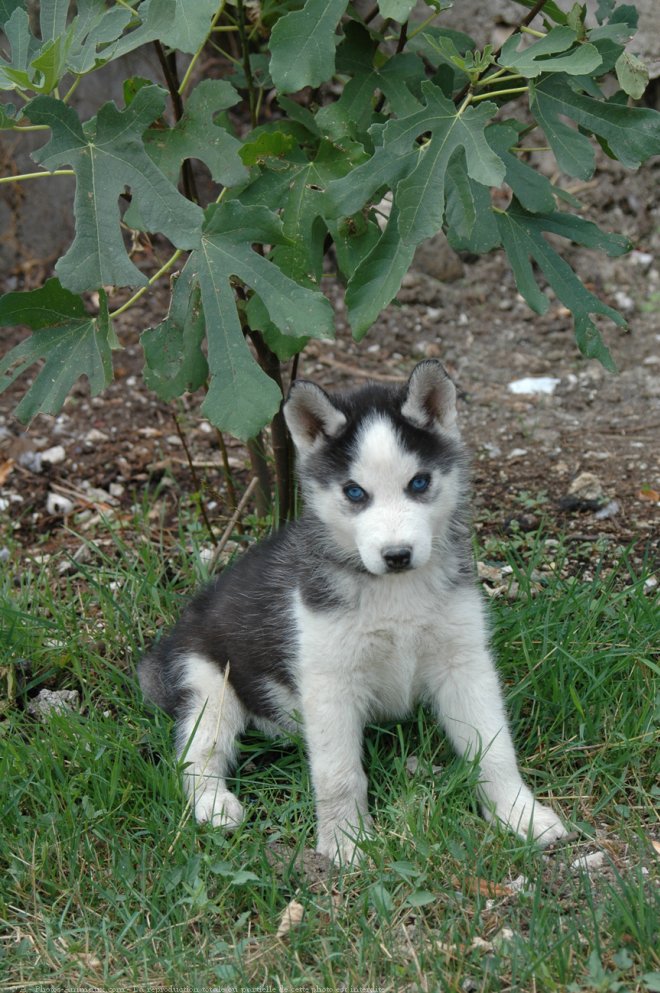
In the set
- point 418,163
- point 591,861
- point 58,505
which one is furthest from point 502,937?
point 58,505

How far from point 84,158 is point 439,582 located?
5.87 feet

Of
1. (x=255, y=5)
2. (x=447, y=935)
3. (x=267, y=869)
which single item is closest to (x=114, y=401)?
(x=255, y=5)

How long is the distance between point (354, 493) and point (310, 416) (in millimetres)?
344

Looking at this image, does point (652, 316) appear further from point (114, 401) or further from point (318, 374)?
point (114, 401)

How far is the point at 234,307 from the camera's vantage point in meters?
3.60

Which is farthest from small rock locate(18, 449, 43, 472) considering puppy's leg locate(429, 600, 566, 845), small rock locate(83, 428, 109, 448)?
puppy's leg locate(429, 600, 566, 845)

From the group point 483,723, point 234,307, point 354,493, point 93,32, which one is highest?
point 93,32

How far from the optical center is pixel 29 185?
23.9 ft

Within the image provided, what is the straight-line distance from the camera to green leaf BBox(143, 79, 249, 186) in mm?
3711

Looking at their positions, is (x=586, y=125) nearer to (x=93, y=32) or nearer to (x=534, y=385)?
(x=93, y=32)

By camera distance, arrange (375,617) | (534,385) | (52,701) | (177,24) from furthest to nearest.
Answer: (534,385), (52,701), (375,617), (177,24)

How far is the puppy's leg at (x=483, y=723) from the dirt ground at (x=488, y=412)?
4.51 ft

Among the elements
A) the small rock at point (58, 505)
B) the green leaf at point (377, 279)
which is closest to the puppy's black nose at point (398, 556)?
the green leaf at point (377, 279)

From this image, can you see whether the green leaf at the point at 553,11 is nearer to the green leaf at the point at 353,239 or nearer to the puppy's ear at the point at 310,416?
the green leaf at the point at 353,239
